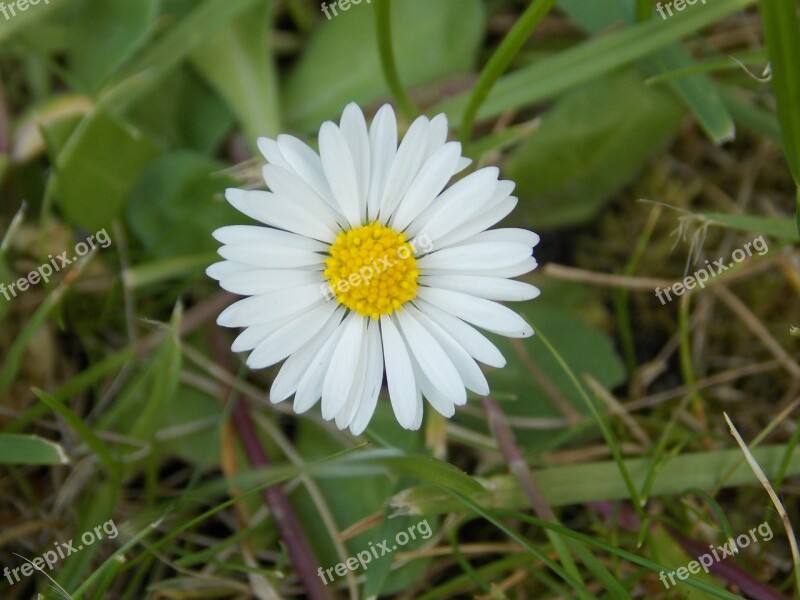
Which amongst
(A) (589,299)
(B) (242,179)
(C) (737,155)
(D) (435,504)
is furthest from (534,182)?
(D) (435,504)

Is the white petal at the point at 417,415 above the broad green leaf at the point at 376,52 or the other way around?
the other way around

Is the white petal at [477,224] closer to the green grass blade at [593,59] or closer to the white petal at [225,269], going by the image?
the white petal at [225,269]

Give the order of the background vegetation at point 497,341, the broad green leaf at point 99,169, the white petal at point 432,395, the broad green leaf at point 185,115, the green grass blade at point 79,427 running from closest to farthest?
the white petal at point 432,395 → the green grass blade at point 79,427 → the background vegetation at point 497,341 → the broad green leaf at point 99,169 → the broad green leaf at point 185,115

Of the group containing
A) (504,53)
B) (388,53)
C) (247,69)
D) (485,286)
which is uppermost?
(247,69)

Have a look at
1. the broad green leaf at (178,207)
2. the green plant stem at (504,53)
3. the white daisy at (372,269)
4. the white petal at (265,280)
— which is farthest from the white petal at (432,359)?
the broad green leaf at (178,207)

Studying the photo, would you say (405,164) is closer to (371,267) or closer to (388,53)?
(371,267)

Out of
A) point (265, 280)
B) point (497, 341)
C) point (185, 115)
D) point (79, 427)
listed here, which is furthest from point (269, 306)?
point (185, 115)
